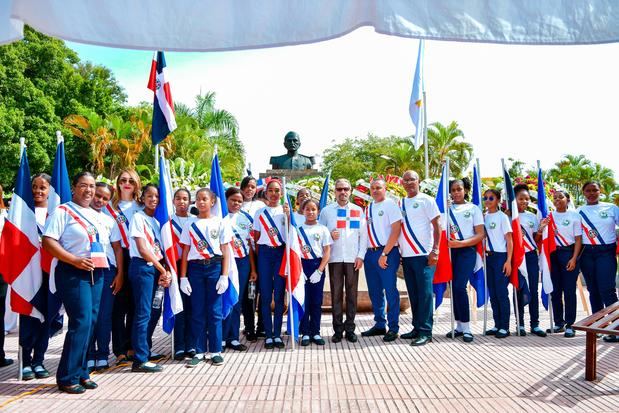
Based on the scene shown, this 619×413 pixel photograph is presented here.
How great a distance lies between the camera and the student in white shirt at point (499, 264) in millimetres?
7012

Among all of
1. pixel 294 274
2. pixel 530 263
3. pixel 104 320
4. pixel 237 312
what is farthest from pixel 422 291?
pixel 104 320

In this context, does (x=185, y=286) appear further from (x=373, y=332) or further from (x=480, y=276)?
(x=480, y=276)

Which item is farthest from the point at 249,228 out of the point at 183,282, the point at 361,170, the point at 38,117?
the point at 361,170

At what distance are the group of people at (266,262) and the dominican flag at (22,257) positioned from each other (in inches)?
7.5

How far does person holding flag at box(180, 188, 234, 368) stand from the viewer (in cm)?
564

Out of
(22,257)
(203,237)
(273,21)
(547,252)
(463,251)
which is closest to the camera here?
(273,21)

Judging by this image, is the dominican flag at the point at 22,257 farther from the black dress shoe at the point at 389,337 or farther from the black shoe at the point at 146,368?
the black dress shoe at the point at 389,337

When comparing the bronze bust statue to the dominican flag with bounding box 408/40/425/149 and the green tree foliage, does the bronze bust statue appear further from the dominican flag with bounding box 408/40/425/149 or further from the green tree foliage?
the dominican flag with bounding box 408/40/425/149

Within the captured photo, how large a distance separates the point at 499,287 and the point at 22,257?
5.54 metres

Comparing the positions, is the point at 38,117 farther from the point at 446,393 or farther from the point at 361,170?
the point at 446,393

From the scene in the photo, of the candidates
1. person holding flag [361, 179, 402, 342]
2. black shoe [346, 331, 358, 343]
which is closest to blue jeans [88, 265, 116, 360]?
black shoe [346, 331, 358, 343]

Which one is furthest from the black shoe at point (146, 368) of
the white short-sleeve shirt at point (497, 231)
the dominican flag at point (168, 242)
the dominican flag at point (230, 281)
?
the white short-sleeve shirt at point (497, 231)

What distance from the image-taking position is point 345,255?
22.2 feet

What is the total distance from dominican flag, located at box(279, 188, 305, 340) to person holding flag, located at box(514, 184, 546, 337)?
2967 mm
